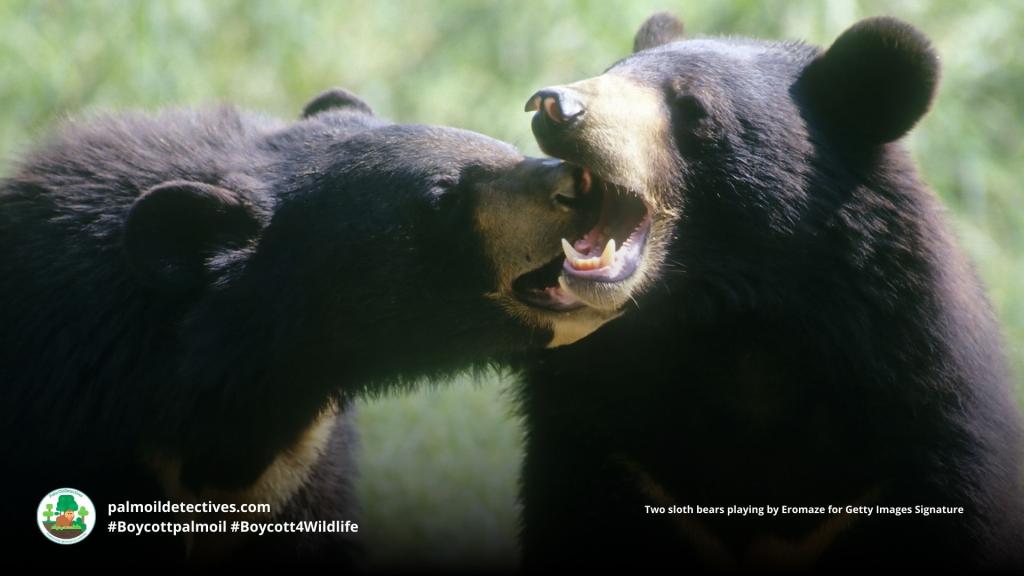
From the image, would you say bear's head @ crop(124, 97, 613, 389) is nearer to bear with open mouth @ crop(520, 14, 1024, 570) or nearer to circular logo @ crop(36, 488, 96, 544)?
bear with open mouth @ crop(520, 14, 1024, 570)

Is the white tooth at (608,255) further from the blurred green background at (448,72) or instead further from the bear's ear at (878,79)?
the blurred green background at (448,72)

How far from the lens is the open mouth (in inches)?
165

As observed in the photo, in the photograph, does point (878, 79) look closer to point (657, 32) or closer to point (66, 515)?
point (657, 32)

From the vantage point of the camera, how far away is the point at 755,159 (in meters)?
4.54

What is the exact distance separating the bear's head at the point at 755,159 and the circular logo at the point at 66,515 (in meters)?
1.66

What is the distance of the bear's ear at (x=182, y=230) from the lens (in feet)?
14.8

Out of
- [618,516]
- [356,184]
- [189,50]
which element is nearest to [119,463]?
[356,184]

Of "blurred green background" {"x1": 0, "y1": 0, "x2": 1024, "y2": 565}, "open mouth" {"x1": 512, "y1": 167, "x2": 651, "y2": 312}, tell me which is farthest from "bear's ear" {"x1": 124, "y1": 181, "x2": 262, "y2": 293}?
"blurred green background" {"x1": 0, "y1": 0, "x2": 1024, "y2": 565}

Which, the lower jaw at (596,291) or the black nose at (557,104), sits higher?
the black nose at (557,104)

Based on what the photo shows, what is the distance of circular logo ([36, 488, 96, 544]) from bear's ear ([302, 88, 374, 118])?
4.84 feet

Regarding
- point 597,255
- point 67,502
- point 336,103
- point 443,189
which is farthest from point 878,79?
point 67,502

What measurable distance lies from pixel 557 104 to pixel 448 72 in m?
5.32

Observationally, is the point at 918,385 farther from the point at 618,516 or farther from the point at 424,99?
the point at 424,99

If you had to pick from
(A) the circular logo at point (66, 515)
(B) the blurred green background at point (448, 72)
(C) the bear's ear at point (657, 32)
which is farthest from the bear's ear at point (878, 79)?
(B) the blurred green background at point (448, 72)
